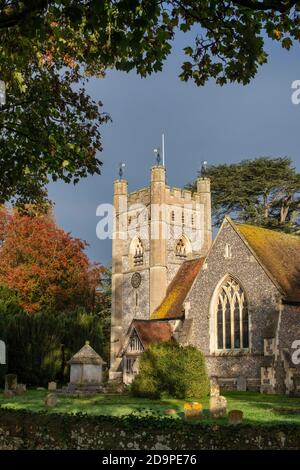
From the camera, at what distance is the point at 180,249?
148ft

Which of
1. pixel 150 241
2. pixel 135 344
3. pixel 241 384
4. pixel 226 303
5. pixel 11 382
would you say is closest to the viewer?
pixel 11 382

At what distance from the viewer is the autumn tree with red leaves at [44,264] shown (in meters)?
43.3

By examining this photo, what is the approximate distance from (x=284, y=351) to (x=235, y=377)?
3033mm

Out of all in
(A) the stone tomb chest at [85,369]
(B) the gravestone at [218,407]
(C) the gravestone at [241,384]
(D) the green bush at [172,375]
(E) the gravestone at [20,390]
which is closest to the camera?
(B) the gravestone at [218,407]

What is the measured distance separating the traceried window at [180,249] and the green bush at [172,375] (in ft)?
63.7

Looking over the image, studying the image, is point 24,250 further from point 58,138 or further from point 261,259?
point 58,138

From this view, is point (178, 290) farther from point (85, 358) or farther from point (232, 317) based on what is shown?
point (85, 358)

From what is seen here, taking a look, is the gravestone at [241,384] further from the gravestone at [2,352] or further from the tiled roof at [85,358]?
the gravestone at [2,352]

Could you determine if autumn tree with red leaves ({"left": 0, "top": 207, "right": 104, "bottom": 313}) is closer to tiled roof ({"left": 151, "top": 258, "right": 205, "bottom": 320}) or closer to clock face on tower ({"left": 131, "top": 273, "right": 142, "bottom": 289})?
clock face on tower ({"left": 131, "top": 273, "right": 142, "bottom": 289})

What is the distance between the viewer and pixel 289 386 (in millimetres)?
26109

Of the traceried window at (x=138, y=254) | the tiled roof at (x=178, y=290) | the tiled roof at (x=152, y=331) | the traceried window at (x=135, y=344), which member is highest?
the traceried window at (x=138, y=254)

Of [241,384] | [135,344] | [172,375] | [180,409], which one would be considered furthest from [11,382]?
[180,409]

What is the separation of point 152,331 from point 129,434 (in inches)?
937

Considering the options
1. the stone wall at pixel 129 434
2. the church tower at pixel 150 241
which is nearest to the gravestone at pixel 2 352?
the church tower at pixel 150 241
